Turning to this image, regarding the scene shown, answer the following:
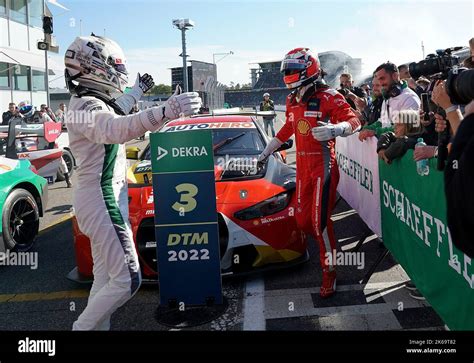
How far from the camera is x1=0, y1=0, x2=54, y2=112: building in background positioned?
71.2 feet

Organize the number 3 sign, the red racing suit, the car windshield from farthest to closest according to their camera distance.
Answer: the car windshield < the red racing suit < the number 3 sign

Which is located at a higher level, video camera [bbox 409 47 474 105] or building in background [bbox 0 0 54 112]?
building in background [bbox 0 0 54 112]

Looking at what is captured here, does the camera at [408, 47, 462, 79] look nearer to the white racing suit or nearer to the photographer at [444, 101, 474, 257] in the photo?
the photographer at [444, 101, 474, 257]

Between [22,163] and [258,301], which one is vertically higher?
[22,163]

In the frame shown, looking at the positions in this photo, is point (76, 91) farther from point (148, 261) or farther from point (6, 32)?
point (6, 32)

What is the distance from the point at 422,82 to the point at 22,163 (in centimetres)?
609

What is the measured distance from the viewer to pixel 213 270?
3.55 m

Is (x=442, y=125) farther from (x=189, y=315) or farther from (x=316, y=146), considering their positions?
(x=189, y=315)

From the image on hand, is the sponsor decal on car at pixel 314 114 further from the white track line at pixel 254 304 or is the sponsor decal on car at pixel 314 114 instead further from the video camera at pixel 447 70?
the white track line at pixel 254 304

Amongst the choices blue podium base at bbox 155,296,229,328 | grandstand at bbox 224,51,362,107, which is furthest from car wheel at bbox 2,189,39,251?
grandstand at bbox 224,51,362,107

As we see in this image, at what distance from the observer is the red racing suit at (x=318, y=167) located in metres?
3.73

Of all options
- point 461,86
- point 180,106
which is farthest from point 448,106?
point 180,106

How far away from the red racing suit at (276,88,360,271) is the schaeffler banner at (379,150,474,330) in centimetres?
49
